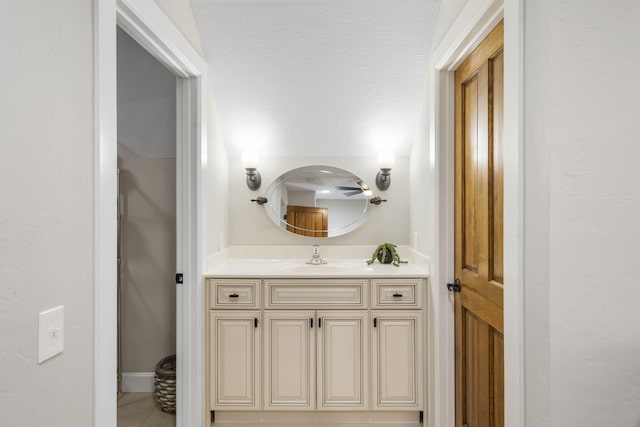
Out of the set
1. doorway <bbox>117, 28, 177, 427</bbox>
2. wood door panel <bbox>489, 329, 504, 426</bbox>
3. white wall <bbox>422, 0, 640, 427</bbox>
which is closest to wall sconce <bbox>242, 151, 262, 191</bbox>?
doorway <bbox>117, 28, 177, 427</bbox>

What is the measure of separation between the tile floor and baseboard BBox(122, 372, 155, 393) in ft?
0.15

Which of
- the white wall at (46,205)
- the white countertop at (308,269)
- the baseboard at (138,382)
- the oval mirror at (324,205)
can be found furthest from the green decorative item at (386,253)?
the white wall at (46,205)

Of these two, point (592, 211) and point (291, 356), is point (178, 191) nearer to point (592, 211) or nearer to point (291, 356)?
point (291, 356)

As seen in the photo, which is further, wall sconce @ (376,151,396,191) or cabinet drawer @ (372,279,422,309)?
wall sconce @ (376,151,396,191)

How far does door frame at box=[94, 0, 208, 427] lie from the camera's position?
124 centimetres

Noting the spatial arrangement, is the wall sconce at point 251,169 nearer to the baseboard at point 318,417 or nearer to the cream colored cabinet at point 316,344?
the cream colored cabinet at point 316,344

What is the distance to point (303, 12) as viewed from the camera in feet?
7.56

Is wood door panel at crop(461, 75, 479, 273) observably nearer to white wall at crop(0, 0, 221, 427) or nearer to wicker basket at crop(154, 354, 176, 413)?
white wall at crop(0, 0, 221, 427)

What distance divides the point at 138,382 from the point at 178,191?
1.58 meters

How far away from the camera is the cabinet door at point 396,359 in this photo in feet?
7.88

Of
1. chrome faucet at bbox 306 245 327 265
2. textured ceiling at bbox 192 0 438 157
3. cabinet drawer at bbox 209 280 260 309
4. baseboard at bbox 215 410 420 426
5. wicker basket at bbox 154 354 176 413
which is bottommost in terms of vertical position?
baseboard at bbox 215 410 420 426

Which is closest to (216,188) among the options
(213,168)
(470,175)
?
(213,168)

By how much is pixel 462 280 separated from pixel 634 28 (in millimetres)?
1271

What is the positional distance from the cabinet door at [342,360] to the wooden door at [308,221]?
32.5 inches
